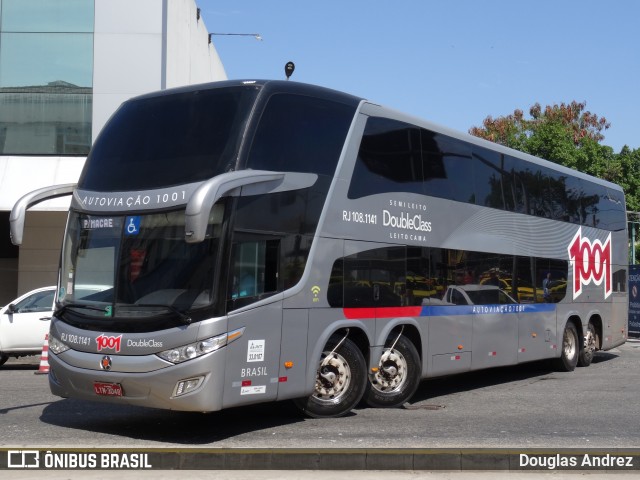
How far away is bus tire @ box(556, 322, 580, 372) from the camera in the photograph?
60.7 ft

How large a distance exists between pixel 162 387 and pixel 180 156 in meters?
2.56

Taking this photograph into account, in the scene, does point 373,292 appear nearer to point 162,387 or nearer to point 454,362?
point 454,362

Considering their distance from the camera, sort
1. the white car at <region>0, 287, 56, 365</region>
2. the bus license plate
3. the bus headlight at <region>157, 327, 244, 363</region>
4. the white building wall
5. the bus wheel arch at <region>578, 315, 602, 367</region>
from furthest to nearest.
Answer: the white building wall → the bus wheel arch at <region>578, 315, 602, 367</region> → the white car at <region>0, 287, 56, 365</region> → the bus license plate → the bus headlight at <region>157, 327, 244, 363</region>

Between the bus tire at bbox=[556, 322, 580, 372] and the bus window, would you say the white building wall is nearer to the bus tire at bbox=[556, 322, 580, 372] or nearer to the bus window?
the bus tire at bbox=[556, 322, 580, 372]

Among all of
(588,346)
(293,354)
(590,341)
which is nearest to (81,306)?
(293,354)

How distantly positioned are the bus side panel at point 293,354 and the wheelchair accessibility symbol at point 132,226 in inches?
76.2

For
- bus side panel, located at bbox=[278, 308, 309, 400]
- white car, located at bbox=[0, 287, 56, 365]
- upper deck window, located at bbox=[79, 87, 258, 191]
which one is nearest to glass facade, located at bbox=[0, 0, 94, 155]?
white car, located at bbox=[0, 287, 56, 365]

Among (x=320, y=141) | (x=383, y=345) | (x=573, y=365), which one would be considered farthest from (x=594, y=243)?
(x=320, y=141)

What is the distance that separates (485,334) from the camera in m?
14.9

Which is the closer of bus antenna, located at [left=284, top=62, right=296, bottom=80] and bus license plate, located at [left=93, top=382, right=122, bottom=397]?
bus license plate, located at [left=93, top=382, right=122, bottom=397]

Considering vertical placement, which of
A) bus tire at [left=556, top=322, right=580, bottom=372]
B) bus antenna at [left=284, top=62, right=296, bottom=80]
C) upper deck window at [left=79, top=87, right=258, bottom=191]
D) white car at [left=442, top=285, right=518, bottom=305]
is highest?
bus antenna at [left=284, top=62, right=296, bottom=80]

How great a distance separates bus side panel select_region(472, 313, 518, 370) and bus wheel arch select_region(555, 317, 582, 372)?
9.11 ft

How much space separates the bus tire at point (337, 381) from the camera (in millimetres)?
11344

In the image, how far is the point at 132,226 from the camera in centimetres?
1001
